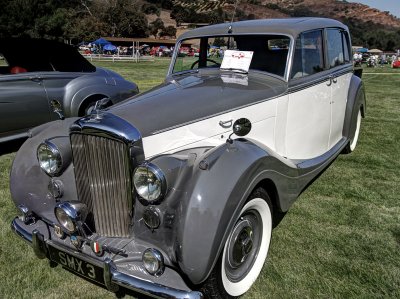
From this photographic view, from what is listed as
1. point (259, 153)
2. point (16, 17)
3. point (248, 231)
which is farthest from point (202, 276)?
point (16, 17)

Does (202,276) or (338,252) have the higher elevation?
(202,276)

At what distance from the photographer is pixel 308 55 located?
3740mm

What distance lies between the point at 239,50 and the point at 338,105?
1.63 m

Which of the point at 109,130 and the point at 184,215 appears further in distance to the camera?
the point at 109,130

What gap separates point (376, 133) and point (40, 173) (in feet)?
20.0

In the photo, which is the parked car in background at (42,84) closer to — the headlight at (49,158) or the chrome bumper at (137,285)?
the headlight at (49,158)

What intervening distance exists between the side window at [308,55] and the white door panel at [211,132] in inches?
21.9

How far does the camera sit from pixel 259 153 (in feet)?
8.23

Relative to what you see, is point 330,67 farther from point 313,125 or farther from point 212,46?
point 212,46

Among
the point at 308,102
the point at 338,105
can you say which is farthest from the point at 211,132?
the point at 338,105

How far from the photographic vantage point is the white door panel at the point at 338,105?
4.40 metres

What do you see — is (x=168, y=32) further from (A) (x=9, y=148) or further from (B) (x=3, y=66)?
(A) (x=9, y=148)

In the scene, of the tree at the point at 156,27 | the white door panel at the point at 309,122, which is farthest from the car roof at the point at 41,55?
the tree at the point at 156,27

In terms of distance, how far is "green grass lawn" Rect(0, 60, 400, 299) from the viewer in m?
2.61
